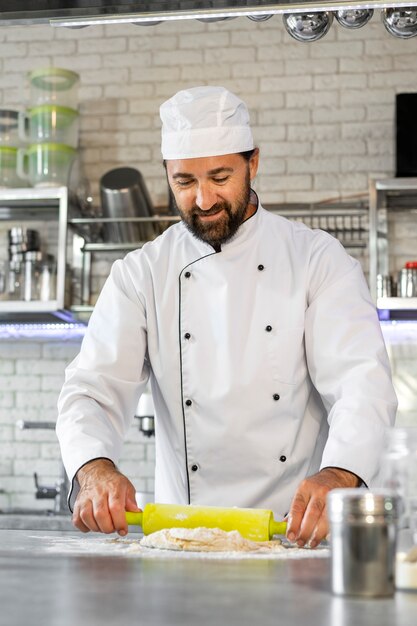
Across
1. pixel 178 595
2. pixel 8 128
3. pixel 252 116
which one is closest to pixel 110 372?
pixel 178 595

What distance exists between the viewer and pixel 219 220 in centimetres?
239

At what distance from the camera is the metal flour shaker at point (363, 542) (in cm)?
114

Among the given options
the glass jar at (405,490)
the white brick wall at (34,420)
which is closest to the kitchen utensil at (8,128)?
the white brick wall at (34,420)

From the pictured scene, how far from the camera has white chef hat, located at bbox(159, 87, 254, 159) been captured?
2389 millimetres

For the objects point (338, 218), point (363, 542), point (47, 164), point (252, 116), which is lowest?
point (363, 542)

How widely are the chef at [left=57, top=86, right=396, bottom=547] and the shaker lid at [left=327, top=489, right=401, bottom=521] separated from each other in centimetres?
97

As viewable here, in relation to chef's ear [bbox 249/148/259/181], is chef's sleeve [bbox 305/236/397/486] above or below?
below

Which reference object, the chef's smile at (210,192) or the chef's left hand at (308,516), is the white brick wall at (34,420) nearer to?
the chef's smile at (210,192)

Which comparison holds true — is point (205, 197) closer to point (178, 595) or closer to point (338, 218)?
point (178, 595)

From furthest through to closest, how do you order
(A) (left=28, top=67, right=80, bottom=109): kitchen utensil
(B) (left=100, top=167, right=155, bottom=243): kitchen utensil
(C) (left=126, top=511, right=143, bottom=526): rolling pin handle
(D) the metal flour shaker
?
(A) (left=28, top=67, right=80, bottom=109): kitchen utensil
(B) (left=100, top=167, right=155, bottom=243): kitchen utensil
(C) (left=126, top=511, right=143, bottom=526): rolling pin handle
(D) the metal flour shaker

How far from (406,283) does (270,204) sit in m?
0.83

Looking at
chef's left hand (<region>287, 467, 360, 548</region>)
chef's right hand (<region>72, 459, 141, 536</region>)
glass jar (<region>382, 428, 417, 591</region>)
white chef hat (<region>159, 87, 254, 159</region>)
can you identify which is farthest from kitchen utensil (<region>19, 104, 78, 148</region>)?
glass jar (<region>382, 428, 417, 591</region>)

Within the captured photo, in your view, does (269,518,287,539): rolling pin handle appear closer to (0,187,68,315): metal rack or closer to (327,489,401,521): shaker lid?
(327,489,401,521): shaker lid

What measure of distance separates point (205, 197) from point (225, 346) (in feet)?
1.18
